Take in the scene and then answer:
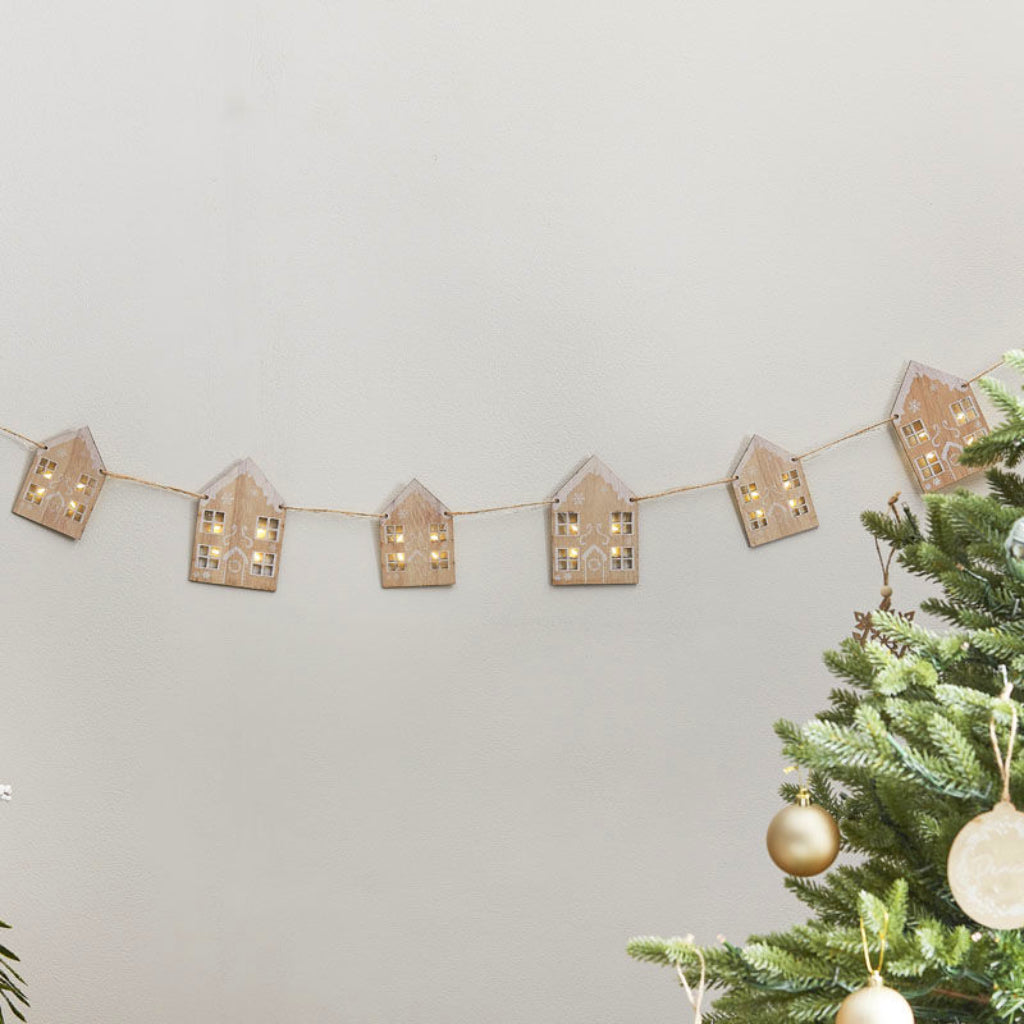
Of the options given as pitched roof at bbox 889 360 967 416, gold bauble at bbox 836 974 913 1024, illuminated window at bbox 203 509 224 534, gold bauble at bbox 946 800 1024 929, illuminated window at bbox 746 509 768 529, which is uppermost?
pitched roof at bbox 889 360 967 416

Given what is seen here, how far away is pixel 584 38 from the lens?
170 centimetres

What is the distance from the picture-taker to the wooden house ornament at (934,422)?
1.64 metres

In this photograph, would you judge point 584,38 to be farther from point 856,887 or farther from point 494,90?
point 856,887

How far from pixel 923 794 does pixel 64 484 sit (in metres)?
1.25

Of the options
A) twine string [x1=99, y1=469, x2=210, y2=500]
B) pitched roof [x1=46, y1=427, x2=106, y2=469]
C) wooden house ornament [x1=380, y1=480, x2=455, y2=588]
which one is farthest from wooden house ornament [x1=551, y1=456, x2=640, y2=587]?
Answer: pitched roof [x1=46, y1=427, x2=106, y2=469]

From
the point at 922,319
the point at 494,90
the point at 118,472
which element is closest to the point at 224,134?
the point at 494,90

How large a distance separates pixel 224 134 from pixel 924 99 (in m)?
1.07

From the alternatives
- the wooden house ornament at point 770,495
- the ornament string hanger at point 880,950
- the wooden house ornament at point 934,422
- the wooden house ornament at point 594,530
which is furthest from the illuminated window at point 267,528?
the ornament string hanger at point 880,950

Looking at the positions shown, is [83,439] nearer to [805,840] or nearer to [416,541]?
[416,541]

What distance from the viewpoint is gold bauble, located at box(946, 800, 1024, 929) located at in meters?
0.61

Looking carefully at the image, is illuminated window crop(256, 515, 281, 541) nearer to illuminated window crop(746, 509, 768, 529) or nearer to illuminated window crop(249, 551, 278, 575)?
illuminated window crop(249, 551, 278, 575)

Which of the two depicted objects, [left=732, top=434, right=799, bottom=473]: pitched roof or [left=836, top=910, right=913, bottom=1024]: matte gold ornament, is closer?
[left=836, top=910, right=913, bottom=1024]: matte gold ornament

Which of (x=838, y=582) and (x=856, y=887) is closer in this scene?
(x=856, y=887)

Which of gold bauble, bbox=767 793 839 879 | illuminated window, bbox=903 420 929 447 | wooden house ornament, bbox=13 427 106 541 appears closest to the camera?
gold bauble, bbox=767 793 839 879
